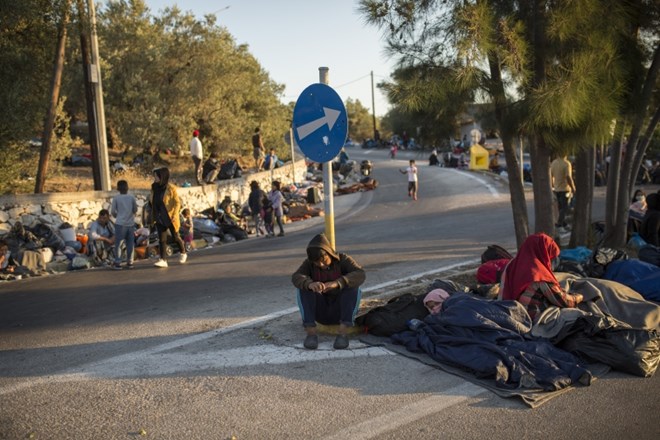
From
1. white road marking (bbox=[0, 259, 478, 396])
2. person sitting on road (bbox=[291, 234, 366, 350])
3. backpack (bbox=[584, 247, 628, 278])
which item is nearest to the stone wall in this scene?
white road marking (bbox=[0, 259, 478, 396])

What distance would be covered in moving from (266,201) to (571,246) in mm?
7859

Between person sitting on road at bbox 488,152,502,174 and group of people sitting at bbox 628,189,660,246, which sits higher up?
person sitting on road at bbox 488,152,502,174

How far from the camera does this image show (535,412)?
4137 millimetres

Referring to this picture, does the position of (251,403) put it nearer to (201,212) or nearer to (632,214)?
(632,214)

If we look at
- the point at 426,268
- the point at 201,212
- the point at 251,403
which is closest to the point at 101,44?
the point at 201,212

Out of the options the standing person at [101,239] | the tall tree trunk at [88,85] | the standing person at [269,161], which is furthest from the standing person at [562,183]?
the standing person at [269,161]

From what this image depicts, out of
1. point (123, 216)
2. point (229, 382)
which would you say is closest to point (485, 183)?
point (123, 216)

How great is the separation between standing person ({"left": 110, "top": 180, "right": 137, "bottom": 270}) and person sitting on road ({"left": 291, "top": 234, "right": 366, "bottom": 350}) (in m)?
5.76

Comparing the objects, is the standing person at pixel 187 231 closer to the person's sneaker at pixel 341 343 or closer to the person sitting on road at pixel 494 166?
the person's sneaker at pixel 341 343

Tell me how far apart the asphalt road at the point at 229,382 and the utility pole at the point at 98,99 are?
681 centimetres

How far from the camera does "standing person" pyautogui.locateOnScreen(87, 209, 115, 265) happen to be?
11.8 meters

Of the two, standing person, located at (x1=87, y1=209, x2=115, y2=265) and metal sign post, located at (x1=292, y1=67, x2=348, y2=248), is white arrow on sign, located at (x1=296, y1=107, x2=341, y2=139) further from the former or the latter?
standing person, located at (x1=87, y1=209, x2=115, y2=265)

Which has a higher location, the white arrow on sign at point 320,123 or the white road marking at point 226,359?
the white arrow on sign at point 320,123

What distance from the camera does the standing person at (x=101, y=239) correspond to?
466 inches
